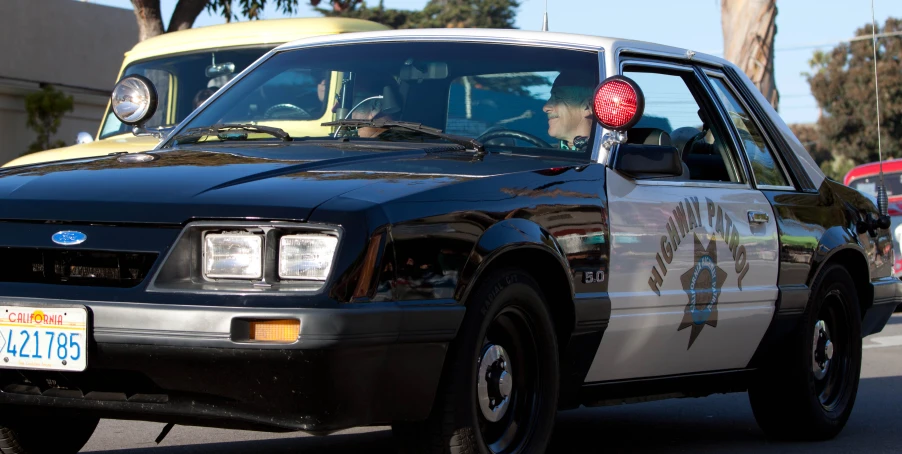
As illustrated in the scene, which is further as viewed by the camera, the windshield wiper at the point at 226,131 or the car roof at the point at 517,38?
the car roof at the point at 517,38

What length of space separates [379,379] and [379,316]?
7.1 inches

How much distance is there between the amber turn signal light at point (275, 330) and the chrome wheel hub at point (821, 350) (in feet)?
11.4

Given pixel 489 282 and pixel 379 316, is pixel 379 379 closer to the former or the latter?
pixel 379 316

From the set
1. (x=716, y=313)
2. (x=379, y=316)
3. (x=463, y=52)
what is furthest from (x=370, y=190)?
(x=716, y=313)

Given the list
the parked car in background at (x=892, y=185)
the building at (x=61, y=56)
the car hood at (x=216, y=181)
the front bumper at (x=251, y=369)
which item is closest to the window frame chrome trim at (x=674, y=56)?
the car hood at (x=216, y=181)

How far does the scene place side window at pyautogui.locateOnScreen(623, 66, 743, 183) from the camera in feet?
→ 18.9

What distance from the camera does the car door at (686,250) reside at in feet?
16.5

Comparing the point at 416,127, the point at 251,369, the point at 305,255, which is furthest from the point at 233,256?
the point at 416,127

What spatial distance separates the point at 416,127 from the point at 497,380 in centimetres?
114

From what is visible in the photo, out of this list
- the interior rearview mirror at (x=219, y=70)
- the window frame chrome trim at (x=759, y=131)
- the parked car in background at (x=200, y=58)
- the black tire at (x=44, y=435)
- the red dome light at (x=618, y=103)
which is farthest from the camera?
the interior rearview mirror at (x=219, y=70)

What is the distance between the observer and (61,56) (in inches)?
907

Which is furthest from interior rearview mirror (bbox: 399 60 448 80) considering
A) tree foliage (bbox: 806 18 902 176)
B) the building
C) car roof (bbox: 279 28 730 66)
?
tree foliage (bbox: 806 18 902 176)

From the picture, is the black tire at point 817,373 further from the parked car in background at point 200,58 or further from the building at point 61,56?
the building at point 61,56

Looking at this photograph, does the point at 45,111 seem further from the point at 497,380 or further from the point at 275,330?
the point at 275,330
